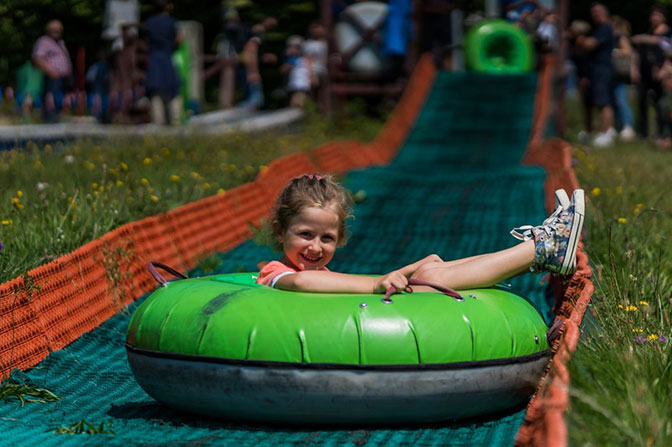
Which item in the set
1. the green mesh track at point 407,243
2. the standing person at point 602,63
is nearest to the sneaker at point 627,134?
the standing person at point 602,63

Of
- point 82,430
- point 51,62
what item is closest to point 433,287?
point 82,430

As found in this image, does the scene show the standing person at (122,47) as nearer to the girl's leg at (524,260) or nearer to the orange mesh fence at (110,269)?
the orange mesh fence at (110,269)

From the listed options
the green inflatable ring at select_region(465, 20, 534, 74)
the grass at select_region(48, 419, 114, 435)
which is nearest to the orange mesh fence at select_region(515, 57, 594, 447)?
the grass at select_region(48, 419, 114, 435)

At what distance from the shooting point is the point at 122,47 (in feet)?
57.5

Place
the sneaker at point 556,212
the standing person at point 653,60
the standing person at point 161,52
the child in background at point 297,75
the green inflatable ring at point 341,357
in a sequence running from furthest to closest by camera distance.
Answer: the child in background at point 297,75 < the standing person at point 653,60 < the standing person at point 161,52 < the sneaker at point 556,212 < the green inflatable ring at point 341,357

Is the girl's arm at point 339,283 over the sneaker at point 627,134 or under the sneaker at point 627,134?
over

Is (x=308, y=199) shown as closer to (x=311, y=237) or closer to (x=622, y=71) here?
(x=311, y=237)

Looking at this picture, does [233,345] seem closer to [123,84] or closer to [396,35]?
[123,84]

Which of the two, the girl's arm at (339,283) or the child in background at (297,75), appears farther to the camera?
the child in background at (297,75)

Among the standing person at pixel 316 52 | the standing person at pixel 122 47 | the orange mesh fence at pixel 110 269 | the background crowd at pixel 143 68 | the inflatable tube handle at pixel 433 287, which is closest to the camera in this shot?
the inflatable tube handle at pixel 433 287

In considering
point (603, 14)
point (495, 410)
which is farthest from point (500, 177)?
point (495, 410)

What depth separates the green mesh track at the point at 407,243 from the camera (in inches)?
169

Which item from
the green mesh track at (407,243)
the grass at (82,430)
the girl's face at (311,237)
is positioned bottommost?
the green mesh track at (407,243)

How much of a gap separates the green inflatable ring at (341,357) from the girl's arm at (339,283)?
9 centimetres
